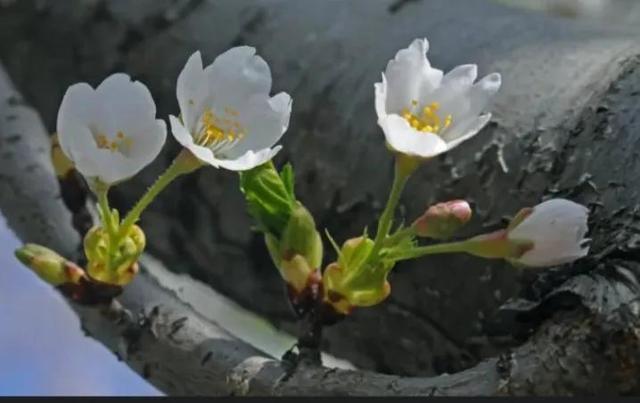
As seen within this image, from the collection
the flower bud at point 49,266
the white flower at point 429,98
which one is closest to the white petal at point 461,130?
the white flower at point 429,98

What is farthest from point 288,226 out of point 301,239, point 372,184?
point 372,184

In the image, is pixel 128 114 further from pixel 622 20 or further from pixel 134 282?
pixel 622 20

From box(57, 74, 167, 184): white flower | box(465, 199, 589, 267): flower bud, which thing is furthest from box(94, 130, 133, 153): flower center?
box(465, 199, 589, 267): flower bud

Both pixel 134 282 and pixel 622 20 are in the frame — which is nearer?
pixel 134 282

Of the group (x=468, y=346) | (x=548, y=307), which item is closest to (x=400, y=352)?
(x=468, y=346)

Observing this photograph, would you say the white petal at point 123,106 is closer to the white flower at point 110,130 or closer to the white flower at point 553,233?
the white flower at point 110,130

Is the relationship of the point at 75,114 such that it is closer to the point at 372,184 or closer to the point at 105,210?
the point at 105,210

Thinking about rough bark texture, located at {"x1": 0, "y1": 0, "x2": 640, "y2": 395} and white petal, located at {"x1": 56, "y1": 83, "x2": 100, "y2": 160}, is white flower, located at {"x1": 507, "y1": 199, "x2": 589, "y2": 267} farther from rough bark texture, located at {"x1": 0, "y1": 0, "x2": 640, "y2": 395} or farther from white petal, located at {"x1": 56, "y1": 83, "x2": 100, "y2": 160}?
white petal, located at {"x1": 56, "y1": 83, "x2": 100, "y2": 160}
